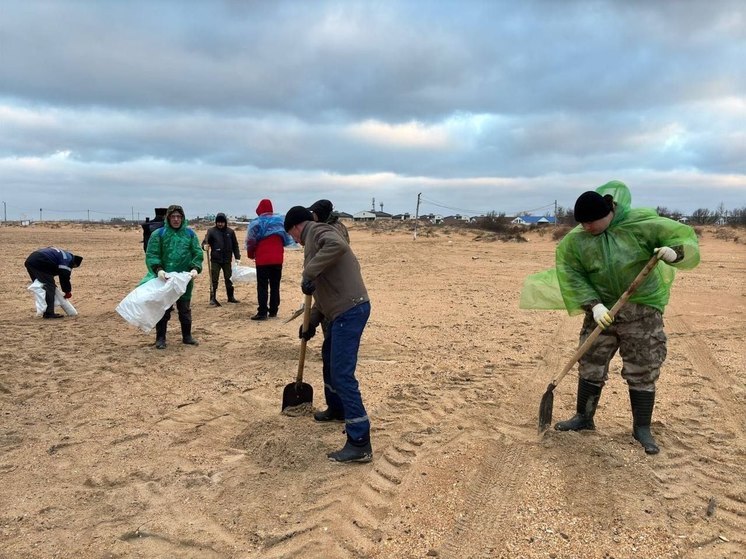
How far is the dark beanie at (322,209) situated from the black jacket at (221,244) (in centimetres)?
572

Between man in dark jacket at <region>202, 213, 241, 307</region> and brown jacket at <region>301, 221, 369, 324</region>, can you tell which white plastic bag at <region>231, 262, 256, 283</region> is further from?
brown jacket at <region>301, 221, 369, 324</region>

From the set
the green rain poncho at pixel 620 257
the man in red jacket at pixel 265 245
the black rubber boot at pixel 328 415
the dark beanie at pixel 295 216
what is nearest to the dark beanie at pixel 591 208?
the green rain poncho at pixel 620 257

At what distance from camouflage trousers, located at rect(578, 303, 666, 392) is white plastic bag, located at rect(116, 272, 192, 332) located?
471cm

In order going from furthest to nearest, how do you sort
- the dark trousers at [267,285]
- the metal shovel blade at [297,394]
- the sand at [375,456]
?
the dark trousers at [267,285] < the metal shovel blade at [297,394] < the sand at [375,456]

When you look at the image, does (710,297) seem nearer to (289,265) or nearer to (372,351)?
(372,351)

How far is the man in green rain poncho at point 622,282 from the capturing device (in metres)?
3.60

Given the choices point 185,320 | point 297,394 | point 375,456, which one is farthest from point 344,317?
point 185,320

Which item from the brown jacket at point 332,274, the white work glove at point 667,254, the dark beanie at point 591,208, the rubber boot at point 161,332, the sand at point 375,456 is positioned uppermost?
the dark beanie at point 591,208

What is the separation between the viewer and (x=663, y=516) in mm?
3012

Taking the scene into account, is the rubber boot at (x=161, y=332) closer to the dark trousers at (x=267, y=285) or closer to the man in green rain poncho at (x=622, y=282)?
the dark trousers at (x=267, y=285)

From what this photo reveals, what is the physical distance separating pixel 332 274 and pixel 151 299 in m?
3.58

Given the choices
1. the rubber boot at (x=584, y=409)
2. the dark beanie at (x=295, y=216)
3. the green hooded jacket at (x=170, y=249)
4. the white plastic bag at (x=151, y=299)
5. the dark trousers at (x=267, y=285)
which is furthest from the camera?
the dark trousers at (x=267, y=285)

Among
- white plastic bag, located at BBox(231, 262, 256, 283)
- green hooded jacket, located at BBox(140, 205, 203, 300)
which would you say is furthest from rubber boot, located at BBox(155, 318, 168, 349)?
white plastic bag, located at BBox(231, 262, 256, 283)

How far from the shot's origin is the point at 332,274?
366 centimetres
